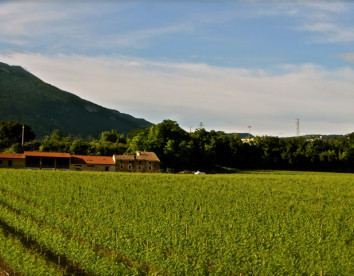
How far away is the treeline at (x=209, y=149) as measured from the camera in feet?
262

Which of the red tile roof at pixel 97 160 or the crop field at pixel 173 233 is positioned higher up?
the red tile roof at pixel 97 160

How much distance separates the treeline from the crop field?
42213mm

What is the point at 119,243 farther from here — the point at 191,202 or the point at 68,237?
the point at 191,202

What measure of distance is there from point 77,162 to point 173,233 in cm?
5525

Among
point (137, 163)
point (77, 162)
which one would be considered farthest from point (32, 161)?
point (137, 163)

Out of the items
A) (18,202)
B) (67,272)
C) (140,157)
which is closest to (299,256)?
(67,272)

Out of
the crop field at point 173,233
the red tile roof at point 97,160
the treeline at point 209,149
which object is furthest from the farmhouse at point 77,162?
the crop field at point 173,233

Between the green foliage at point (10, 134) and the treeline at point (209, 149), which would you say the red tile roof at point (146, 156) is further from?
the green foliage at point (10, 134)

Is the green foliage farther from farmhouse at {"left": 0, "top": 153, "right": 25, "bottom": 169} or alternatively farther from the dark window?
farmhouse at {"left": 0, "top": 153, "right": 25, "bottom": 169}

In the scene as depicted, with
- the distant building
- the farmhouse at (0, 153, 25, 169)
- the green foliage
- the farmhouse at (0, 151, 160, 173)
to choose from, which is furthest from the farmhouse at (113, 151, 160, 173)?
the green foliage

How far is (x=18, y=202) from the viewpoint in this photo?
100 feet

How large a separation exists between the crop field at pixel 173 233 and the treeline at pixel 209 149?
42.2 m

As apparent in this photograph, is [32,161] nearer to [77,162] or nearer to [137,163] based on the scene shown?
[77,162]

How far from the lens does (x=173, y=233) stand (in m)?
20.7
